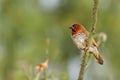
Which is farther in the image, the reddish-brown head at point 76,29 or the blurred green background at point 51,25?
the blurred green background at point 51,25

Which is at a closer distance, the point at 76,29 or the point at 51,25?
the point at 76,29

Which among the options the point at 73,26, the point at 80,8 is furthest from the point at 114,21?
the point at 73,26

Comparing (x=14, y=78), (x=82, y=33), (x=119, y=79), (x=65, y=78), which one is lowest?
(x=65, y=78)

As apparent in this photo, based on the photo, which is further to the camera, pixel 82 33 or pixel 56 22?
pixel 56 22

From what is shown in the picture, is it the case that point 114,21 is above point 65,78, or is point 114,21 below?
above

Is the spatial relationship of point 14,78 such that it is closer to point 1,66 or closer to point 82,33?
point 82,33

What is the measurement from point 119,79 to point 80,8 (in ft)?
15.4

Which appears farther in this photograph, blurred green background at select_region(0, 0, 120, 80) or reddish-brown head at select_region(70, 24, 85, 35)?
blurred green background at select_region(0, 0, 120, 80)

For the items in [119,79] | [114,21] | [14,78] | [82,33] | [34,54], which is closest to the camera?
[82,33]

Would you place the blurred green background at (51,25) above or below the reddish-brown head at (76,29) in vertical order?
above

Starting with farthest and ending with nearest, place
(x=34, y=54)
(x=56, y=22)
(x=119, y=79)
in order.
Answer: (x=56, y=22) → (x=34, y=54) → (x=119, y=79)

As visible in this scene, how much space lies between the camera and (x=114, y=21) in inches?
465

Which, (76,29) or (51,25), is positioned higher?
(51,25)

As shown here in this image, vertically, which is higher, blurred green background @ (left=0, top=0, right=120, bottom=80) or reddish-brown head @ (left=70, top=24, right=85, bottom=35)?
blurred green background @ (left=0, top=0, right=120, bottom=80)
